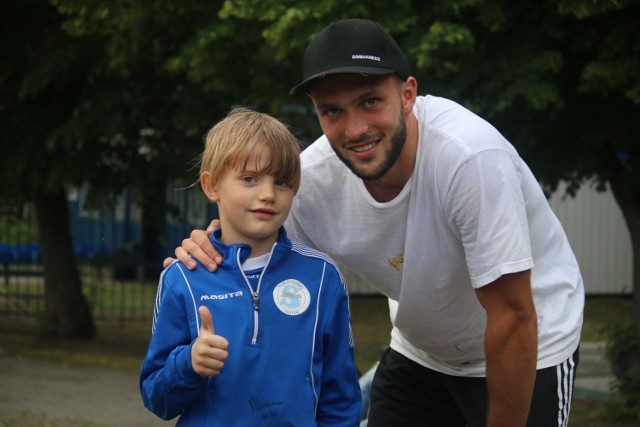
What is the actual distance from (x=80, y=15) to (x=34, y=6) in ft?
9.32

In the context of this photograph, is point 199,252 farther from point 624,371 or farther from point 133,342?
point 133,342

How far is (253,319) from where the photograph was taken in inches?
111

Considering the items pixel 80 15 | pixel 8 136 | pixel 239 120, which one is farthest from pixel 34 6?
pixel 239 120

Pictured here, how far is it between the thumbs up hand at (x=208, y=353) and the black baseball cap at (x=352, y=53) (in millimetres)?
819

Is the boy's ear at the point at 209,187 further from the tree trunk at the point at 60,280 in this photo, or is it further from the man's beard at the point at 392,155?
the tree trunk at the point at 60,280

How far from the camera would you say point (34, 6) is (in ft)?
38.6

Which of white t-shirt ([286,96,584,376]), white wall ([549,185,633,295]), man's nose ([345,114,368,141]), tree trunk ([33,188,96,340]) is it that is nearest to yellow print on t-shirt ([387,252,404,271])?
white t-shirt ([286,96,584,376])

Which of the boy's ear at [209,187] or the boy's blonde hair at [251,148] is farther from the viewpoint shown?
the boy's ear at [209,187]

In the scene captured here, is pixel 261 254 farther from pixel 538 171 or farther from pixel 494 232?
pixel 538 171

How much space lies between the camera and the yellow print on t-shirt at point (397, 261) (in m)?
3.31

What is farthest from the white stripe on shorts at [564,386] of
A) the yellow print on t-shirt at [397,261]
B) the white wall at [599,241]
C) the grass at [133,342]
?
the white wall at [599,241]

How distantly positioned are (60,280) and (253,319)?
11.1 meters

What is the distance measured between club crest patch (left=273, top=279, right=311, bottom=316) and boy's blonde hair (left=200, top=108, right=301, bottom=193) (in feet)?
1.00

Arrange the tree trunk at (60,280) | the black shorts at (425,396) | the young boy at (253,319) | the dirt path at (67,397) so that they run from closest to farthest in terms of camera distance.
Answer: the young boy at (253,319)
the black shorts at (425,396)
the dirt path at (67,397)
the tree trunk at (60,280)
